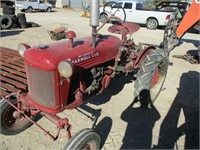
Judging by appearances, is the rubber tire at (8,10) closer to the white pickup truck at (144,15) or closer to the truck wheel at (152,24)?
the white pickup truck at (144,15)

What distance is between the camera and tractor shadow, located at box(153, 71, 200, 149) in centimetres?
302

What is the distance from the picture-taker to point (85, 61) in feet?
8.88

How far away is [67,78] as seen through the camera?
2.30 m

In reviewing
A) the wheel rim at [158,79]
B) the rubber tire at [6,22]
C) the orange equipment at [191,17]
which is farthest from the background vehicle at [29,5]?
the wheel rim at [158,79]

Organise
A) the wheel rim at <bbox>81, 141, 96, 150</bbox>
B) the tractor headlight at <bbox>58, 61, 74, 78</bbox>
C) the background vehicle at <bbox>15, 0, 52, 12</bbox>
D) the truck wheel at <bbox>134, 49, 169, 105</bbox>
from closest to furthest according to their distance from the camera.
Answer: the tractor headlight at <bbox>58, 61, 74, 78</bbox> < the wheel rim at <bbox>81, 141, 96, 150</bbox> < the truck wheel at <bbox>134, 49, 169, 105</bbox> < the background vehicle at <bbox>15, 0, 52, 12</bbox>

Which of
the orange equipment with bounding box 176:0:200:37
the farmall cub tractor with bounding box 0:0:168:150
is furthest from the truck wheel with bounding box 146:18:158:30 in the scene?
the farmall cub tractor with bounding box 0:0:168:150

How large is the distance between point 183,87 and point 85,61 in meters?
2.94

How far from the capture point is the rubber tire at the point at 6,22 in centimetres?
1041

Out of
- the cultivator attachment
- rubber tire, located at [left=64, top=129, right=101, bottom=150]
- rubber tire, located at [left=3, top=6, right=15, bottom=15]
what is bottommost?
rubber tire, located at [left=64, top=129, right=101, bottom=150]

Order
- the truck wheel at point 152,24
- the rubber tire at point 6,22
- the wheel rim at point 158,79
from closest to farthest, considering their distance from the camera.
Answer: the wheel rim at point 158,79 → the rubber tire at point 6,22 → the truck wheel at point 152,24

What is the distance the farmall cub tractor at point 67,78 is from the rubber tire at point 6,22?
8623 mm

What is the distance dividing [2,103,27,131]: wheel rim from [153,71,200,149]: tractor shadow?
1.99m

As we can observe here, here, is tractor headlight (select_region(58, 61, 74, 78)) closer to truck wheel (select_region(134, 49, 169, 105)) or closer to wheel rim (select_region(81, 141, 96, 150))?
wheel rim (select_region(81, 141, 96, 150))

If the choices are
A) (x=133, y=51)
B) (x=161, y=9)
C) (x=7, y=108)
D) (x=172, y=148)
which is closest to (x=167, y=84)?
(x=133, y=51)
